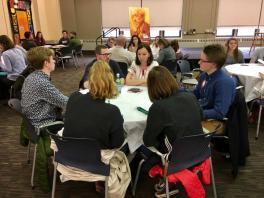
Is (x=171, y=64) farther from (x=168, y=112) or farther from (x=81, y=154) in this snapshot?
(x=81, y=154)

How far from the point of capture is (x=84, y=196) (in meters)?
2.16

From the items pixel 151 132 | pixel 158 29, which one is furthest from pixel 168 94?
pixel 158 29

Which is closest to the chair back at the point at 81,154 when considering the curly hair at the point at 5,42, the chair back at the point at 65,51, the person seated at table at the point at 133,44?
the curly hair at the point at 5,42

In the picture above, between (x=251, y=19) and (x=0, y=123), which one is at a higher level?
(x=251, y=19)

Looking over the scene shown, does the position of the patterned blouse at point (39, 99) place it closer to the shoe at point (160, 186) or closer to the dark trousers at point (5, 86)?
the shoe at point (160, 186)

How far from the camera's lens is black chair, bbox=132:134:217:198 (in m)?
1.54

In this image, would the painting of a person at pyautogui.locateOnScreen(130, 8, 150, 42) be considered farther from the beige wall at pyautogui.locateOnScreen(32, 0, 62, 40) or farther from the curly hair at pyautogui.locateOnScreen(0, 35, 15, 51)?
the curly hair at pyautogui.locateOnScreen(0, 35, 15, 51)

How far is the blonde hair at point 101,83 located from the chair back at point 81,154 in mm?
320

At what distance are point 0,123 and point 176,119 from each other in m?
3.22

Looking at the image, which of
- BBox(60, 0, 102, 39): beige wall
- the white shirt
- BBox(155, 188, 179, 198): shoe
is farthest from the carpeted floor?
BBox(60, 0, 102, 39): beige wall

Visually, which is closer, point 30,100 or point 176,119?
point 176,119

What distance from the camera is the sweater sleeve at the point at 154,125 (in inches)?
61.4

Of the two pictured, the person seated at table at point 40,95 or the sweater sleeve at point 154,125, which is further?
the person seated at table at point 40,95

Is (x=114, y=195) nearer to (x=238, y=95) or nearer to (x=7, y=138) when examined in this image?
(x=238, y=95)
